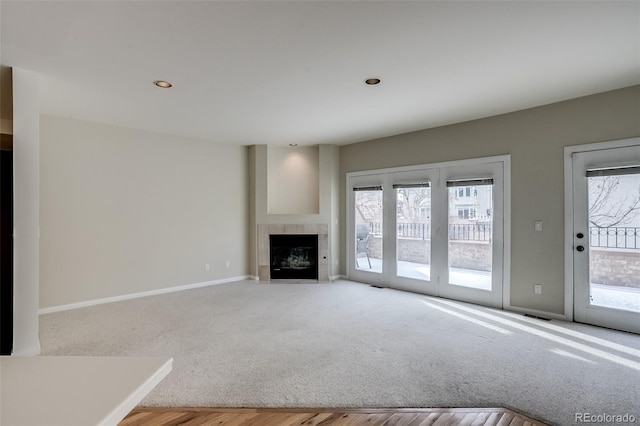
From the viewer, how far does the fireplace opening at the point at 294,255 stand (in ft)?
20.8

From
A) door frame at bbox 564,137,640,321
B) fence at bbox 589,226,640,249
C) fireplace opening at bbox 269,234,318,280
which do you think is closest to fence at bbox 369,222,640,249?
fence at bbox 589,226,640,249

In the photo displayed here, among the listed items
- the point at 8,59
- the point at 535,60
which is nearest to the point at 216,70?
the point at 8,59

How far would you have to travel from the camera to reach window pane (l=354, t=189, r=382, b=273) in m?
5.95

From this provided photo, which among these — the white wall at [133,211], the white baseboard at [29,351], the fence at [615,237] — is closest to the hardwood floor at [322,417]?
the white baseboard at [29,351]

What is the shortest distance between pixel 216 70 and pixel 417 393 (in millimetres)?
3253

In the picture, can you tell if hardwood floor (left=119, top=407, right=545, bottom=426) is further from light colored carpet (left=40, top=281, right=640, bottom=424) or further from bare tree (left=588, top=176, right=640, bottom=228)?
bare tree (left=588, top=176, right=640, bottom=228)

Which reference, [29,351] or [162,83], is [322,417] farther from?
[162,83]

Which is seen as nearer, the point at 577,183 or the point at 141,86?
the point at 141,86

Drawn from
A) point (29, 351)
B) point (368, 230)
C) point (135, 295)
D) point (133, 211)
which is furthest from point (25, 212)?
point (368, 230)

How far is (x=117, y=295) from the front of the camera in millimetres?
4914

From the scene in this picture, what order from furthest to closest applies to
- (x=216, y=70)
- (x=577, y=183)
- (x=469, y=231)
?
(x=469, y=231) → (x=577, y=183) → (x=216, y=70)

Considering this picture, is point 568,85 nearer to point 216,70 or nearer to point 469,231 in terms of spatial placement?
point 469,231

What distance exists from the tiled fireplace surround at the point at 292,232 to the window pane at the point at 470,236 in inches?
91.8

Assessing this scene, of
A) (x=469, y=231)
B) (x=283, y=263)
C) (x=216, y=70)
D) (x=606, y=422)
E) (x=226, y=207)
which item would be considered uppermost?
(x=216, y=70)
